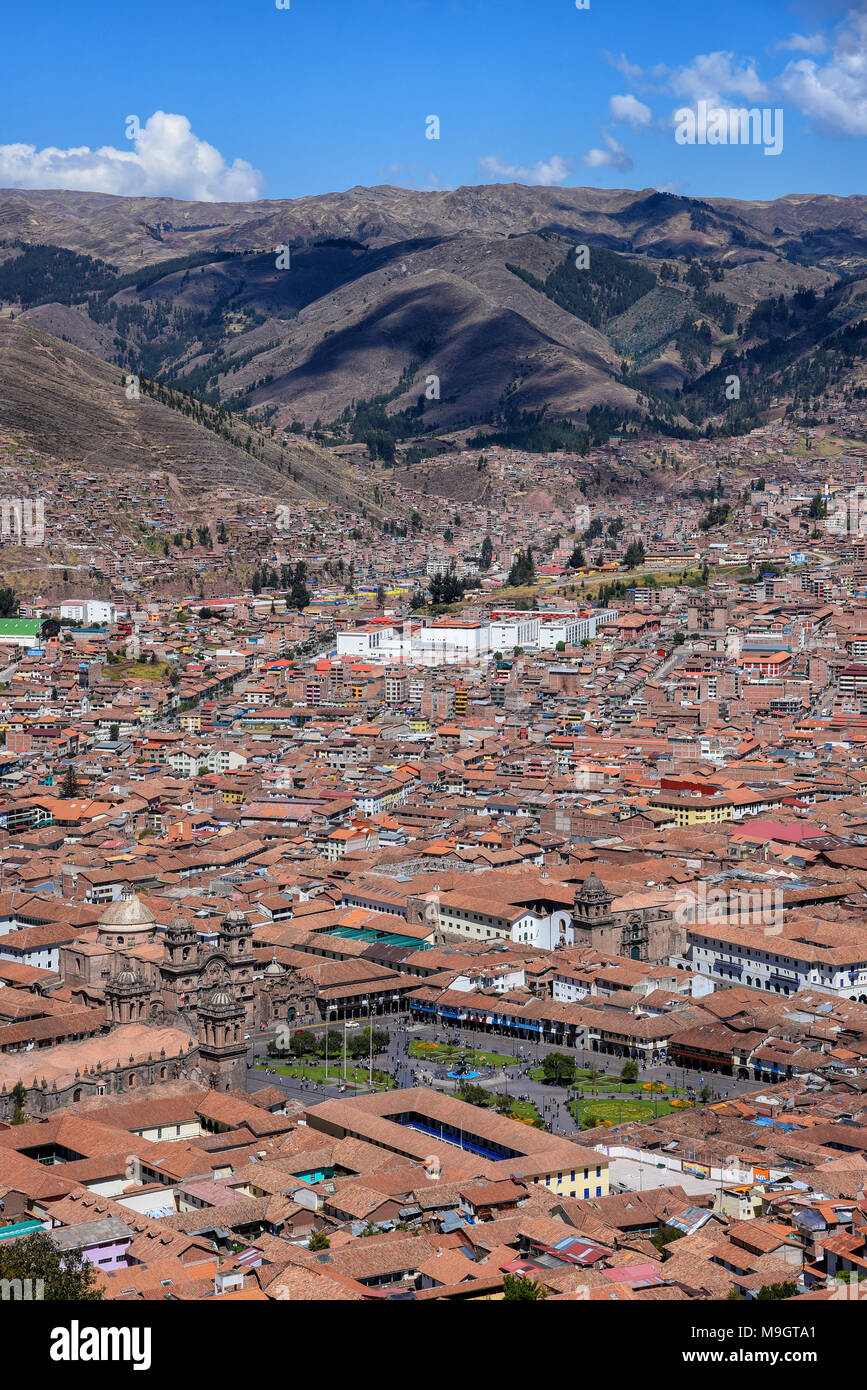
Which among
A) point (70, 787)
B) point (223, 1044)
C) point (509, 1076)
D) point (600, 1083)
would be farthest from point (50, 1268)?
point (70, 787)

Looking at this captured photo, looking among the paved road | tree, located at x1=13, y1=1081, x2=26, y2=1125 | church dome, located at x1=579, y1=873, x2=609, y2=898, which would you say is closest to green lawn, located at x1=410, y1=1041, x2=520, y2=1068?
the paved road

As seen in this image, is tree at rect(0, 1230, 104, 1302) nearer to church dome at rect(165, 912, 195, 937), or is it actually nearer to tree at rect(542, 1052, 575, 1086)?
tree at rect(542, 1052, 575, 1086)

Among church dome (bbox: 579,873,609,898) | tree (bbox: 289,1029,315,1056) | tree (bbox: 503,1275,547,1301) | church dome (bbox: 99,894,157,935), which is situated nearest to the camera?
tree (bbox: 503,1275,547,1301)

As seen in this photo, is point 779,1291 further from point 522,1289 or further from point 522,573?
point 522,573

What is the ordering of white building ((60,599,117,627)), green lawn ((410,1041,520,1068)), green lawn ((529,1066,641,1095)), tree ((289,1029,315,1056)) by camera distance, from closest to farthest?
green lawn ((529,1066,641,1095)), green lawn ((410,1041,520,1068)), tree ((289,1029,315,1056)), white building ((60,599,117,627))

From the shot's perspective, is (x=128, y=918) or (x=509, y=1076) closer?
(x=509, y=1076)
